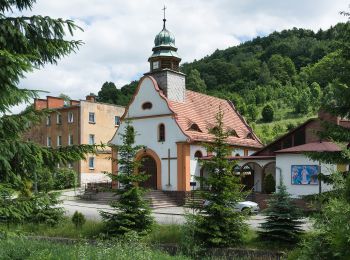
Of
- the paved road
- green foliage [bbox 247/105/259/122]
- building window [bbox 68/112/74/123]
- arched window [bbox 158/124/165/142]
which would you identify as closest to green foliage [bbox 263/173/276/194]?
the paved road

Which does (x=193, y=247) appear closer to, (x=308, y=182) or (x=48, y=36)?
(x=48, y=36)

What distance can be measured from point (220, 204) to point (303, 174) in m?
13.2

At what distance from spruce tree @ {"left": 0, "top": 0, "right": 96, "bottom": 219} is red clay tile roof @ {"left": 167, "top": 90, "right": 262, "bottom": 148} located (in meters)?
23.5

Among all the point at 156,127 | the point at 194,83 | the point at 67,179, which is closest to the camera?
the point at 156,127

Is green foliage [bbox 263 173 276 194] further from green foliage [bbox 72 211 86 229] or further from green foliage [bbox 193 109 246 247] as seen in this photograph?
green foliage [bbox 72 211 86 229]

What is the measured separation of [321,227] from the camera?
8000 mm

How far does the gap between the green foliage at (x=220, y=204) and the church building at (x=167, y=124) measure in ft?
55.0

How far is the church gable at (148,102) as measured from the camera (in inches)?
1393

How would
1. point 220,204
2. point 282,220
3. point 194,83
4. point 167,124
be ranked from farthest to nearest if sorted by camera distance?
point 194,83 < point 167,124 < point 220,204 < point 282,220

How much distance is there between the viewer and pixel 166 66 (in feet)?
120

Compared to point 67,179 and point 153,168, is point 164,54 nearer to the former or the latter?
→ point 153,168

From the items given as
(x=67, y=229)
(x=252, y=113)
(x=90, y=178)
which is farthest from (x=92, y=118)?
(x=252, y=113)

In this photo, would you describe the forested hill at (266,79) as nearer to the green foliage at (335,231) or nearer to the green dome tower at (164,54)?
the green dome tower at (164,54)

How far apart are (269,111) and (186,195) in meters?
48.6
